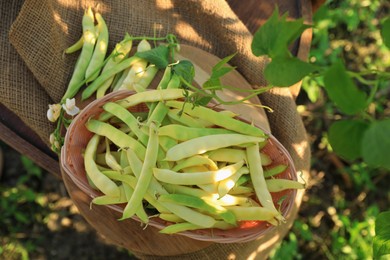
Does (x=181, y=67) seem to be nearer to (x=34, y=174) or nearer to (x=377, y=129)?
(x=377, y=129)

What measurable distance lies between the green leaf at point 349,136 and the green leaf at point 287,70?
8cm

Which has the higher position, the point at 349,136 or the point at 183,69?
the point at 349,136

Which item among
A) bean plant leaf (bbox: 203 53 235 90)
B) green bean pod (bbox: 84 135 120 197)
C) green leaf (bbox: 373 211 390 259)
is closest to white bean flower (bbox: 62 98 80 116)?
green bean pod (bbox: 84 135 120 197)

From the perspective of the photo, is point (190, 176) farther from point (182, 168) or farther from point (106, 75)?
point (106, 75)

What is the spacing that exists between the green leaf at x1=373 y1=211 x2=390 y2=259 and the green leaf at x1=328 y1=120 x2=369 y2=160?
0.29 m

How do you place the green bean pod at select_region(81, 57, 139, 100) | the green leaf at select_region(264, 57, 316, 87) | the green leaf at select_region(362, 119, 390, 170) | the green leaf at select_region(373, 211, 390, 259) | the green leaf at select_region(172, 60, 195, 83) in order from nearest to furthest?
1. the green leaf at select_region(362, 119, 390, 170)
2. the green leaf at select_region(264, 57, 316, 87)
3. the green leaf at select_region(373, 211, 390, 259)
4. the green leaf at select_region(172, 60, 195, 83)
5. the green bean pod at select_region(81, 57, 139, 100)

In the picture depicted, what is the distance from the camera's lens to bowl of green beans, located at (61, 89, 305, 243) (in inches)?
39.5

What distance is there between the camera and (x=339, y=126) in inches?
21.9

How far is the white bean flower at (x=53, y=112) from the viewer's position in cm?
122

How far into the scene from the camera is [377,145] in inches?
19.2

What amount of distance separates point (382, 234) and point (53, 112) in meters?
0.80

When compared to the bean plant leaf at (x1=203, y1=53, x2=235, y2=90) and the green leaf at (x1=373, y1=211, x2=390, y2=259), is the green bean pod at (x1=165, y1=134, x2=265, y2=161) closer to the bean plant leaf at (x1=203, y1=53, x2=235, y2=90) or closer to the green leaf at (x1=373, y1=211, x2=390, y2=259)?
the bean plant leaf at (x1=203, y1=53, x2=235, y2=90)

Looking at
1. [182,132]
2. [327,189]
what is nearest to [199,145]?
[182,132]

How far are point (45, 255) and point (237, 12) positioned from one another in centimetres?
112
